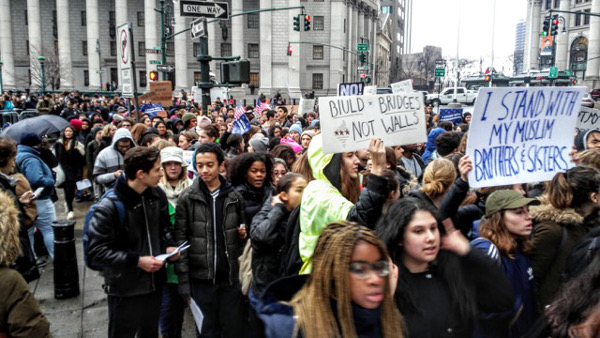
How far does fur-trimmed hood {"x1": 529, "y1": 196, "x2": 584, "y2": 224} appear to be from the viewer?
3895mm

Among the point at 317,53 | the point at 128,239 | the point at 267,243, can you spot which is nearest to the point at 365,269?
the point at 267,243

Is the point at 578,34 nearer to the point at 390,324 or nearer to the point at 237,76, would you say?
the point at 237,76

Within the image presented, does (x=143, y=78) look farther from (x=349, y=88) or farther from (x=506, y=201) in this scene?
(x=506, y=201)

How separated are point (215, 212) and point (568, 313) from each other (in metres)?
2.99

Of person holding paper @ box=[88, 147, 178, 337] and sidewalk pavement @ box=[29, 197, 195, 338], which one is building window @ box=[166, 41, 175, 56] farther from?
person holding paper @ box=[88, 147, 178, 337]

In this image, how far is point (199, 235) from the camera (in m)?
4.48

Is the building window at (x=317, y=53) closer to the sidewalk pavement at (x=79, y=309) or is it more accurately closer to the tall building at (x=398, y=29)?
the tall building at (x=398, y=29)

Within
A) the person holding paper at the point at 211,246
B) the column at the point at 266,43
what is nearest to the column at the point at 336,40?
the column at the point at 266,43

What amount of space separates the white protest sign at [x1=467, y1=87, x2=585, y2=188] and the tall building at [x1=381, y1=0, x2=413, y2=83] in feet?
336

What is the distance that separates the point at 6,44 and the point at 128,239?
2738 inches

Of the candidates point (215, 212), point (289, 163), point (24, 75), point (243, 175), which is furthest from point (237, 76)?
point (24, 75)

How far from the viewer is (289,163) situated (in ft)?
21.8

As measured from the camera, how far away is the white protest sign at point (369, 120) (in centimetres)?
371

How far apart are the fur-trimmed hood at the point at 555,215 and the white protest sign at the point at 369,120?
1055 mm
